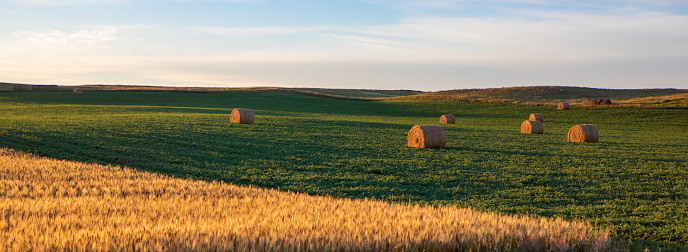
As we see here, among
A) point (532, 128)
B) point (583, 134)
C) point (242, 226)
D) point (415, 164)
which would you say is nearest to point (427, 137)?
point (415, 164)

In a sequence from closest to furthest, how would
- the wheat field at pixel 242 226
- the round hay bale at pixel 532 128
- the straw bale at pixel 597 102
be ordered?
the wheat field at pixel 242 226 < the round hay bale at pixel 532 128 < the straw bale at pixel 597 102

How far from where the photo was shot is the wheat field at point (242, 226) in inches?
232

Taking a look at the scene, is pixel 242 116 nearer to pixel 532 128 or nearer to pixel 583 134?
pixel 532 128

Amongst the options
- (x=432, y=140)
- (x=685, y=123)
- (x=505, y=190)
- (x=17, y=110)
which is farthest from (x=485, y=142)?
(x=17, y=110)

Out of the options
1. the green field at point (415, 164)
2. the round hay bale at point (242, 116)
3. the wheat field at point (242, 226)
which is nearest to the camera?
the wheat field at point (242, 226)

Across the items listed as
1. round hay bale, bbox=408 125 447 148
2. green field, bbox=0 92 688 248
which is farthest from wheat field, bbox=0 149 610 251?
round hay bale, bbox=408 125 447 148

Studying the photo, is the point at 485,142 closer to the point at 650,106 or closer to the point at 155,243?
the point at 155,243

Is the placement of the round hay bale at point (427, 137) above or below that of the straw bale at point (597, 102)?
below

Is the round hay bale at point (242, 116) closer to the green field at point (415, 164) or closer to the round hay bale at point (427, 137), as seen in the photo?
the green field at point (415, 164)

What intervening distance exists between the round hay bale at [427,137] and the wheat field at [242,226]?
1555 centimetres

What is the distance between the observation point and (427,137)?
2539cm

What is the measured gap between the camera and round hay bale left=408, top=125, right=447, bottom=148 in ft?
83.4

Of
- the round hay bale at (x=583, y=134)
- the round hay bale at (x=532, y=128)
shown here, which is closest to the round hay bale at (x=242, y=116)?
the round hay bale at (x=532, y=128)

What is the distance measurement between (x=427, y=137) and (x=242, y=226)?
19.5 meters
